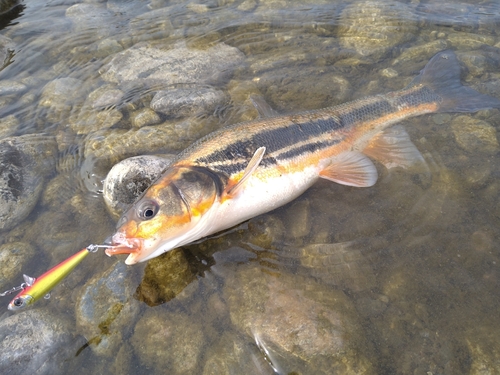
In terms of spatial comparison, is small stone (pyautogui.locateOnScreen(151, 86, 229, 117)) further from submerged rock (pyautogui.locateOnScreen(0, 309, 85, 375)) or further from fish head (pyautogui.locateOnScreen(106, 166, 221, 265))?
submerged rock (pyautogui.locateOnScreen(0, 309, 85, 375))

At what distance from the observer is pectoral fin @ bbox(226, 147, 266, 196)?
395 cm

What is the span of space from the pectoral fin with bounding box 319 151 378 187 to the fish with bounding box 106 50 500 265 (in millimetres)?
13

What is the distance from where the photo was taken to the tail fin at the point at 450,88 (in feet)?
17.3

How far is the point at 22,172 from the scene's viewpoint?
5.30 metres

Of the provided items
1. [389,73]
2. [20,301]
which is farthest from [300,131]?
[20,301]

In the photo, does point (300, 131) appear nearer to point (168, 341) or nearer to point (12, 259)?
point (168, 341)

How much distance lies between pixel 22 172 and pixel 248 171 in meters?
3.60

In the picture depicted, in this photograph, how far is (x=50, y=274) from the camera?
3.11m

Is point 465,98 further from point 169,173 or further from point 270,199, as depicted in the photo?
point 169,173

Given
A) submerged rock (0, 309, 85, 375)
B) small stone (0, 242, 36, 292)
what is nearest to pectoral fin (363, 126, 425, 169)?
submerged rock (0, 309, 85, 375)

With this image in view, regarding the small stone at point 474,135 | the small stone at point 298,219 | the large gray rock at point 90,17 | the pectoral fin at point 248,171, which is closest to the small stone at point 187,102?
the pectoral fin at point 248,171

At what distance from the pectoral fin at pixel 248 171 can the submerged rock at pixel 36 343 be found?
2.19 metres

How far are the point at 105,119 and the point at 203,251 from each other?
132 inches

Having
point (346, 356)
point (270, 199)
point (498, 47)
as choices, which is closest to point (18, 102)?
point (270, 199)
